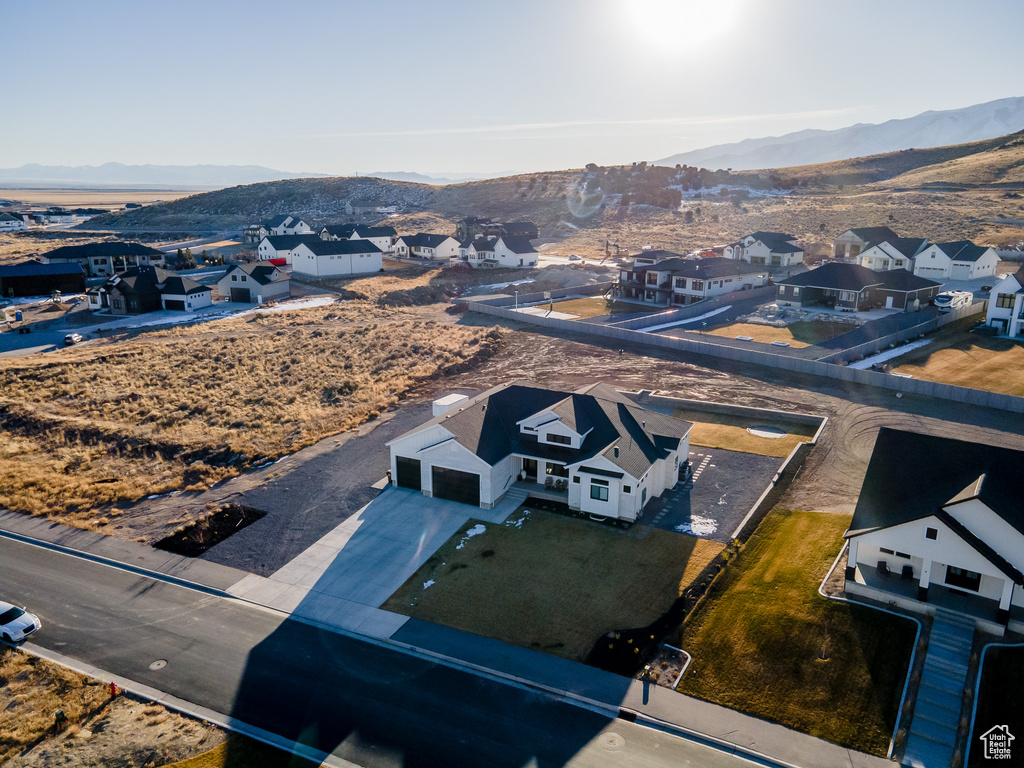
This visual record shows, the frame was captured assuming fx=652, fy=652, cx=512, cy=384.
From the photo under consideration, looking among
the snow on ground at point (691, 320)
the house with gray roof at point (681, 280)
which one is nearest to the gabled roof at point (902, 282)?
the house with gray roof at point (681, 280)

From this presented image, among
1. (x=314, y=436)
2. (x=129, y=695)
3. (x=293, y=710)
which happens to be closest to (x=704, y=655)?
(x=293, y=710)

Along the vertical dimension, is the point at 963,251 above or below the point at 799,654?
above

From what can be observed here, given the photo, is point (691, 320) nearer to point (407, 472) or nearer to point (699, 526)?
point (699, 526)

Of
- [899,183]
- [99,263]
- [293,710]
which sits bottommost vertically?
[293,710]

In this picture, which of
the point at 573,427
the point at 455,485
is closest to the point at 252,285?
the point at 455,485

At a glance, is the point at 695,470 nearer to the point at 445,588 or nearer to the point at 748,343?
the point at 445,588

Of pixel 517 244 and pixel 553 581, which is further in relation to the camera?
pixel 517 244
